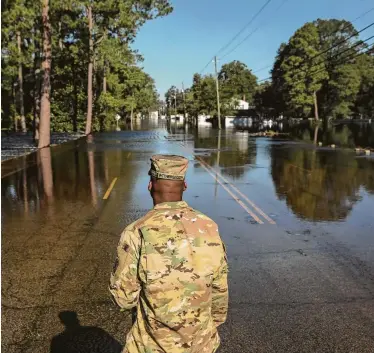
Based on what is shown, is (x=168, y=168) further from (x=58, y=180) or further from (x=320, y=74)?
(x=320, y=74)

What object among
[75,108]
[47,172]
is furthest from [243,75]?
[47,172]

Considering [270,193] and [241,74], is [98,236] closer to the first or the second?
[270,193]

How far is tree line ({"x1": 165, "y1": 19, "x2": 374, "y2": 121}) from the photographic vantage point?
76.4 metres

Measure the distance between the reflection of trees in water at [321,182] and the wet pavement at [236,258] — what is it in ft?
0.18

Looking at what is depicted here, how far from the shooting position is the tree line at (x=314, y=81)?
7644 cm

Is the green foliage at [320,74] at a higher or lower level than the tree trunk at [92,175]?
higher

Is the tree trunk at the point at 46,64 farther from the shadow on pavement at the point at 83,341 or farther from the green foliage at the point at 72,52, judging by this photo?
the shadow on pavement at the point at 83,341

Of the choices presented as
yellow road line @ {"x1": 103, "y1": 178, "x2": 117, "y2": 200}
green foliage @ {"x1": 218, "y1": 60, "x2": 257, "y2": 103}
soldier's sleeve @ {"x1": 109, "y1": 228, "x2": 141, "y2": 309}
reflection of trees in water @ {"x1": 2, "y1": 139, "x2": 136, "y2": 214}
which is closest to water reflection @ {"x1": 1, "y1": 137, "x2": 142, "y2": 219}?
reflection of trees in water @ {"x1": 2, "y1": 139, "x2": 136, "y2": 214}

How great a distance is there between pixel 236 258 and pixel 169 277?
13.9 feet

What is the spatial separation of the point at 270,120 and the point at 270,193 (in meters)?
111

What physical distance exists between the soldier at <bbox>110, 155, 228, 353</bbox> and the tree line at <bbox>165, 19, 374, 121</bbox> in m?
66.5

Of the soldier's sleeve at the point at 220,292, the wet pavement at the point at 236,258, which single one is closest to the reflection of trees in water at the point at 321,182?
the wet pavement at the point at 236,258

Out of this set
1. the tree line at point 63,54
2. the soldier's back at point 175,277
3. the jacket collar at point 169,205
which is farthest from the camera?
the tree line at point 63,54

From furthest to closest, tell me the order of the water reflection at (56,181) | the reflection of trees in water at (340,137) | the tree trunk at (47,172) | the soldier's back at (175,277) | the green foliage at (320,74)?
the green foliage at (320,74)
the reflection of trees in water at (340,137)
the tree trunk at (47,172)
the water reflection at (56,181)
the soldier's back at (175,277)
